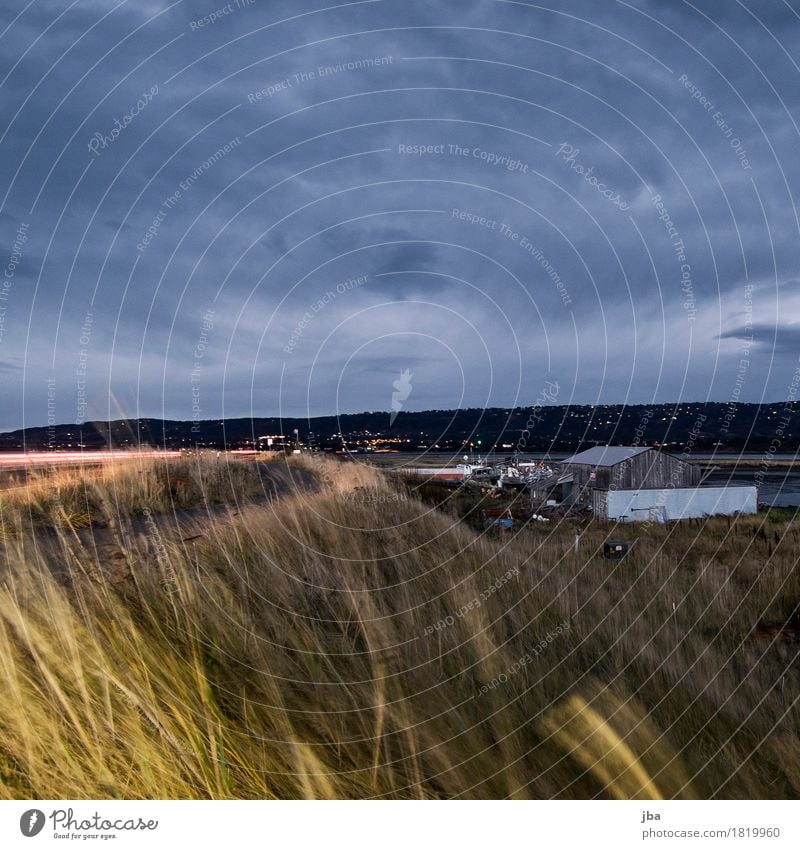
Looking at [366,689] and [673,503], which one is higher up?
[366,689]

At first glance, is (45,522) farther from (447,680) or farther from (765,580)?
(765,580)

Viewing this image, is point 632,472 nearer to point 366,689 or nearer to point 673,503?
point 673,503

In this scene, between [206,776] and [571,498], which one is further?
[571,498]

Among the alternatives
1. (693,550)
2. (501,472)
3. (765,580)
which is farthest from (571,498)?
(765,580)

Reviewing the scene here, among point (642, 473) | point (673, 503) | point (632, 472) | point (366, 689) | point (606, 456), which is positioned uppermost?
point (366, 689)

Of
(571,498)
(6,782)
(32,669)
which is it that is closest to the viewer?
(6,782)

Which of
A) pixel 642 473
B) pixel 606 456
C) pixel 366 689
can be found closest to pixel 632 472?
pixel 642 473

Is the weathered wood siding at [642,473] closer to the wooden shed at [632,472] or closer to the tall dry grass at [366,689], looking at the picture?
the wooden shed at [632,472]
